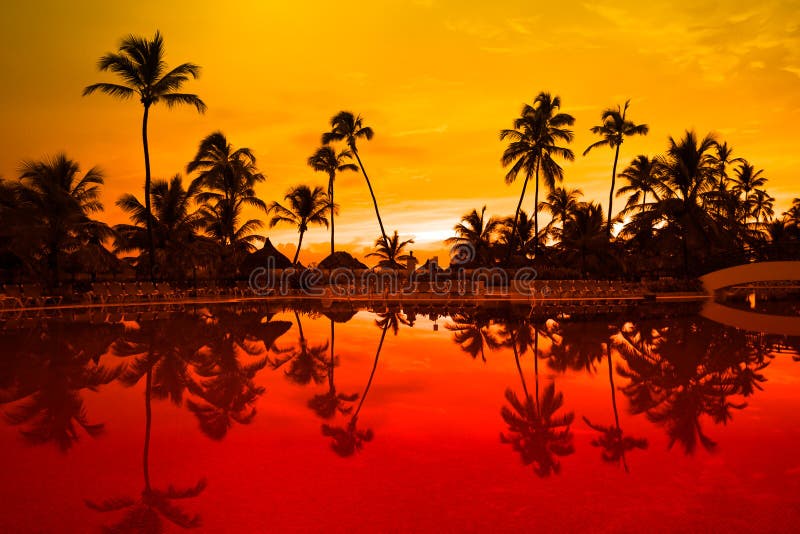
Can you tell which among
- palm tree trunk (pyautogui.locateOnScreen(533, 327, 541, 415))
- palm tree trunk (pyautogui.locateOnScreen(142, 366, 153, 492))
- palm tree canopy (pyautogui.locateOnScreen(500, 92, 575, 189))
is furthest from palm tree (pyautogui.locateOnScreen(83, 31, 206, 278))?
palm tree trunk (pyautogui.locateOnScreen(533, 327, 541, 415))

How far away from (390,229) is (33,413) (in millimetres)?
35716

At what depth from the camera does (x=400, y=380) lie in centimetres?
827

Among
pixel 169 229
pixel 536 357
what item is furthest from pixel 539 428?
pixel 169 229

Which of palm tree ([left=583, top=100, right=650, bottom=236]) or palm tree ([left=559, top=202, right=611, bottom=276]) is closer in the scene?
palm tree ([left=559, top=202, right=611, bottom=276])

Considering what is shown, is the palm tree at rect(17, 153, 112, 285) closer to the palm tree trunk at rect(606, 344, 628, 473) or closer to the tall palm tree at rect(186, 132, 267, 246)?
the tall palm tree at rect(186, 132, 267, 246)

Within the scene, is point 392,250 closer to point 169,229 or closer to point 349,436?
point 169,229

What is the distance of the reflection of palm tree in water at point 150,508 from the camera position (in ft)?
12.0

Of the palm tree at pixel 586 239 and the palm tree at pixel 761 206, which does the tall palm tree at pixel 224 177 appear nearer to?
the palm tree at pixel 586 239

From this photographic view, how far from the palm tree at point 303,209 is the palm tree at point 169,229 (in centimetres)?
874

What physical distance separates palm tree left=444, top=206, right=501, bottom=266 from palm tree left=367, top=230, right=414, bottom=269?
3.28 m

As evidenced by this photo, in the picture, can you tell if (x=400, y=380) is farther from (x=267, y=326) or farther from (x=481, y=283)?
(x=481, y=283)

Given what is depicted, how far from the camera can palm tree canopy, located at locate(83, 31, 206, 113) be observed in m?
23.6

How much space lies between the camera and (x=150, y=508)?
390 centimetres

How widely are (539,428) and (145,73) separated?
80.1 ft
